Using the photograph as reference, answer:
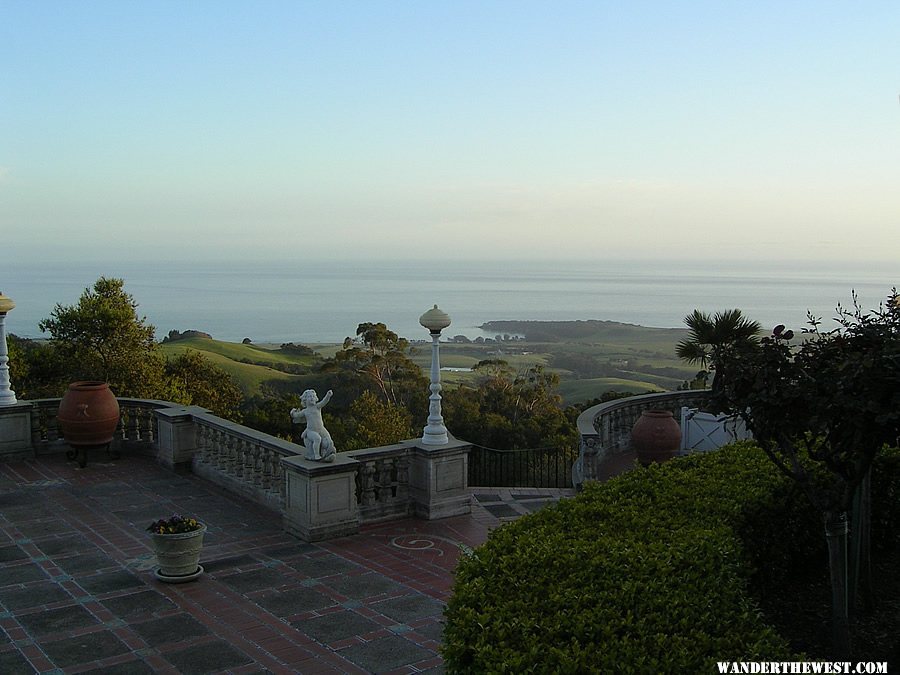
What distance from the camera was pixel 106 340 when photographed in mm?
22062

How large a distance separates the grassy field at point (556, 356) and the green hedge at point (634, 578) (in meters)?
24.8

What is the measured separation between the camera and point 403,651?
6.12m

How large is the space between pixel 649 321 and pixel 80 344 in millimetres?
28664

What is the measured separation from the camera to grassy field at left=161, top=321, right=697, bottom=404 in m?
34.6

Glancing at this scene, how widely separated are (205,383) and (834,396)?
24086 mm

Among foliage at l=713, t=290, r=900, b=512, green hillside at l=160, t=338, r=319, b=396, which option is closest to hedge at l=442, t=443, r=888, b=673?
foliage at l=713, t=290, r=900, b=512

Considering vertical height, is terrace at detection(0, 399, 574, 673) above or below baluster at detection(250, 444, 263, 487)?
below

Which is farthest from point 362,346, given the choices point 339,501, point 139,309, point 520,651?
point 520,651

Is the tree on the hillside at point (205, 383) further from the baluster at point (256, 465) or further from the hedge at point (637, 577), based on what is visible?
the hedge at point (637, 577)

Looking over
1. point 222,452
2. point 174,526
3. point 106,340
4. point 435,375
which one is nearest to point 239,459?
point 222,452

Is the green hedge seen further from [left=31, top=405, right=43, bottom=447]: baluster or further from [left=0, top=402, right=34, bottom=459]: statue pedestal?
[left=31, top=405, right=43, bottom=447]: baluster

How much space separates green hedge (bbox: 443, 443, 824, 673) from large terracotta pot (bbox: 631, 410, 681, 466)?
583 cm

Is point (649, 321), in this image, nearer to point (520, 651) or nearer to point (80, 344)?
point (80, 344)

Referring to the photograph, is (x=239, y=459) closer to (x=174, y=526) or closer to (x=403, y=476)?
(x=403, y=476)
